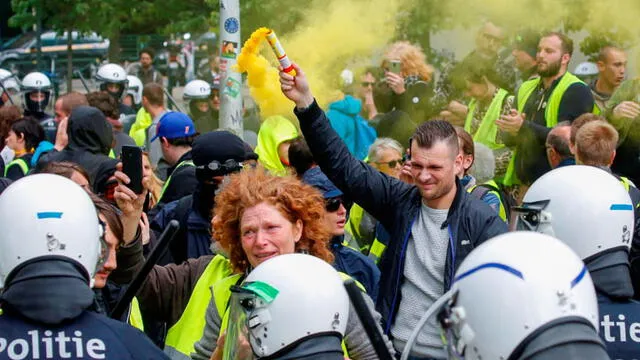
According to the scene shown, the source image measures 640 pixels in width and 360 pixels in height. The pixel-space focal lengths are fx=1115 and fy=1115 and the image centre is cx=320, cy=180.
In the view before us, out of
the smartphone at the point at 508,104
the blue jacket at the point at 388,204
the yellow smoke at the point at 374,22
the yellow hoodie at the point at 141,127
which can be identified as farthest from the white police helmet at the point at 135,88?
the blue jacket at the point at 388,204

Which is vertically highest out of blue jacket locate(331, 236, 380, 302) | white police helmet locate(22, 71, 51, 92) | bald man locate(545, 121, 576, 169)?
white police helmet locate(22, 71, 51, 92)

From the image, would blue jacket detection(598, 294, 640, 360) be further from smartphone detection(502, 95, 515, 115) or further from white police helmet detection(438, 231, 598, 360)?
smartphone detection(502, 95, 515, 115)

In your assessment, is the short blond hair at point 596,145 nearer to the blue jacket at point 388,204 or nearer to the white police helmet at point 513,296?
the blue jacket at point 388,204

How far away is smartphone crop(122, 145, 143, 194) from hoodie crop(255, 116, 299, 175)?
2303mm

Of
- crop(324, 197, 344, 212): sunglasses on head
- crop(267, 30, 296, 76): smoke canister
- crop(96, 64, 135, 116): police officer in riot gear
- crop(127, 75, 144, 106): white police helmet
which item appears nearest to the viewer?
crop(267, 30, 296, 76): smoke canister

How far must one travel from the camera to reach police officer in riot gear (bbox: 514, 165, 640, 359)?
407 centimetres

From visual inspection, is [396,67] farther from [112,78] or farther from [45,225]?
[45,225]

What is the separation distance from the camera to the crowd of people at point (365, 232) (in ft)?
10.1

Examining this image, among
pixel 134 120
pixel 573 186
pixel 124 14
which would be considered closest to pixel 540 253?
pixel 573 186

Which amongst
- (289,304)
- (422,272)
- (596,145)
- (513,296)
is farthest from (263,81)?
(513,296)

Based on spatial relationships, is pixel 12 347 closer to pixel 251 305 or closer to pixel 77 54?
pixel 251 305

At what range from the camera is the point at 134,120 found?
13.8 m

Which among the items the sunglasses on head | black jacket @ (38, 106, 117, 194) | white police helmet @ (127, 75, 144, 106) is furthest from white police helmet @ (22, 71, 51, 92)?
the sunglasses on head

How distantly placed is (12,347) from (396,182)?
246 centimetres
